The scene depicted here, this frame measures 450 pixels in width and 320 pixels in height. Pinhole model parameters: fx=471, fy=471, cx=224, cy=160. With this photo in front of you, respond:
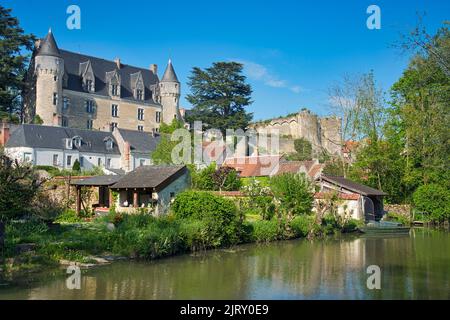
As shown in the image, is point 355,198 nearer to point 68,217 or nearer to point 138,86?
point 68,217

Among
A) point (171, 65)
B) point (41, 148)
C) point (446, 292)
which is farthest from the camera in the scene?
point (171, 65)

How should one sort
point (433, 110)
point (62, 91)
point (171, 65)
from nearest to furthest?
point (433, 110)
point (62, 91)
point (171, 65)

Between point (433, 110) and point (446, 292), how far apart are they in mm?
22353

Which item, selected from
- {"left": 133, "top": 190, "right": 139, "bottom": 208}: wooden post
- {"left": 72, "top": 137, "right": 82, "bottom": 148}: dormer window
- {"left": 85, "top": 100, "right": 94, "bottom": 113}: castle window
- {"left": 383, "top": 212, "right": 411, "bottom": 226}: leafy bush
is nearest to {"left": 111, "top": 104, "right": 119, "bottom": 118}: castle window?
{"left": 85, "top": 100, "right": 94, "bottom": 113}: castle window

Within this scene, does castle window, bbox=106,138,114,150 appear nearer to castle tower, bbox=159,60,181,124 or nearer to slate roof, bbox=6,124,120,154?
slate roof, bbox=6,124,120,154

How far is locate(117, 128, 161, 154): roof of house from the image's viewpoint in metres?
48.5

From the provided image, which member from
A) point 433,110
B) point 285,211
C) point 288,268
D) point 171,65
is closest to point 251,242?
point 285,211

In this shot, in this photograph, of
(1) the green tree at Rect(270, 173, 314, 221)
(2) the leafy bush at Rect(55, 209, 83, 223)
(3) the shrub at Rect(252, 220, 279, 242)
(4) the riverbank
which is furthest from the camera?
(2) the leafy bush at Rect(55, 209, 83, 223)

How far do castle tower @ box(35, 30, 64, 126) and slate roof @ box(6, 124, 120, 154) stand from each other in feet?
18.2

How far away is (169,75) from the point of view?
6275 cm

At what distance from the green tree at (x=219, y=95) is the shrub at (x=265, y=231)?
3118 centimetres
